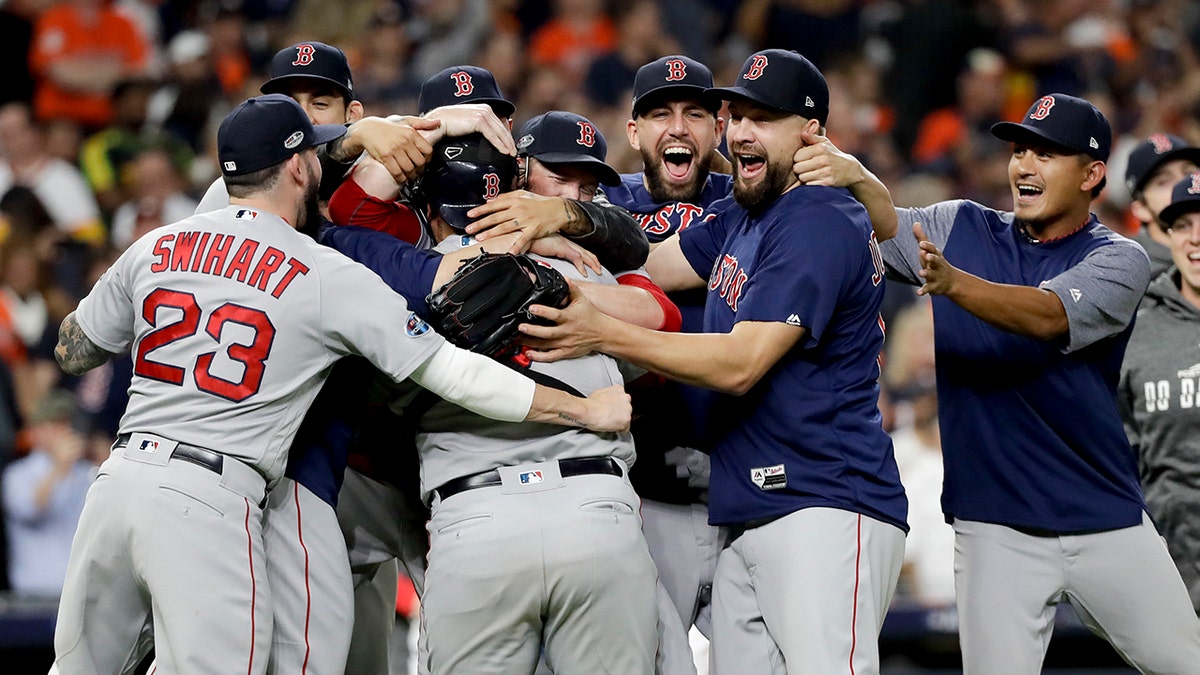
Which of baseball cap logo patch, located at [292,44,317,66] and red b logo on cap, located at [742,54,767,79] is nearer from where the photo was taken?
red b logo on cap, located at [742,54,767,79]

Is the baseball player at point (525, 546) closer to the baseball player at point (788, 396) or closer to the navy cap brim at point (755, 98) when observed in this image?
the baseball player at point (788, 396)

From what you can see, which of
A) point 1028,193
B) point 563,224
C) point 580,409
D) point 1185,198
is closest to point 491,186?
point 563,224

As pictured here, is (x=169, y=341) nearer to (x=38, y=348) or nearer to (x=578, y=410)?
(x=578, y=410)

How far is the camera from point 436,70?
467 inches

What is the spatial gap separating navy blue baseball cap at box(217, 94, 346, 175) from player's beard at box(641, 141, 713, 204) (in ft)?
5.41

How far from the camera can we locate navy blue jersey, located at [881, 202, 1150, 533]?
16.6 ft

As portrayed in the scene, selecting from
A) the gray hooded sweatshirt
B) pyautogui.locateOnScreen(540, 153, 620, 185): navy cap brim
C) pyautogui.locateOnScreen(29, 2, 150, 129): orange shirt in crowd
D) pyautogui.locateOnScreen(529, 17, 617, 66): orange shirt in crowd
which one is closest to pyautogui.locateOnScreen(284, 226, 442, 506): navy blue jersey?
pyautogui.locateOnScreen(540, 153, 620, 185): navy cap brim

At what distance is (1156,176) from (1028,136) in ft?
5.48

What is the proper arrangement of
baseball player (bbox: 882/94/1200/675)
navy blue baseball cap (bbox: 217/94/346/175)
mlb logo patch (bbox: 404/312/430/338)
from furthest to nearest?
baseball player (bbox: 882/94/1200/675)
navy blue baseball cap (bbox: 217/94/346/175)
mlb logo patch (bbox: 404/312/430/338)

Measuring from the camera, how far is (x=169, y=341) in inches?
172

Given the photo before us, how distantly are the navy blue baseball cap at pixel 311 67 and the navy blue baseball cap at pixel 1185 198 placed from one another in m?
3.32

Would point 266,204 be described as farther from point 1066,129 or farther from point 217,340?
point 1066,129

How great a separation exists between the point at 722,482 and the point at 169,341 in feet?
5.89

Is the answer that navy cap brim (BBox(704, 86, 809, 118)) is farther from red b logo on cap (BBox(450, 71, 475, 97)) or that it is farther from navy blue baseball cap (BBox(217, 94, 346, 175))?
navy blue baseball cap (BBox(217, 94, 346, 175))
